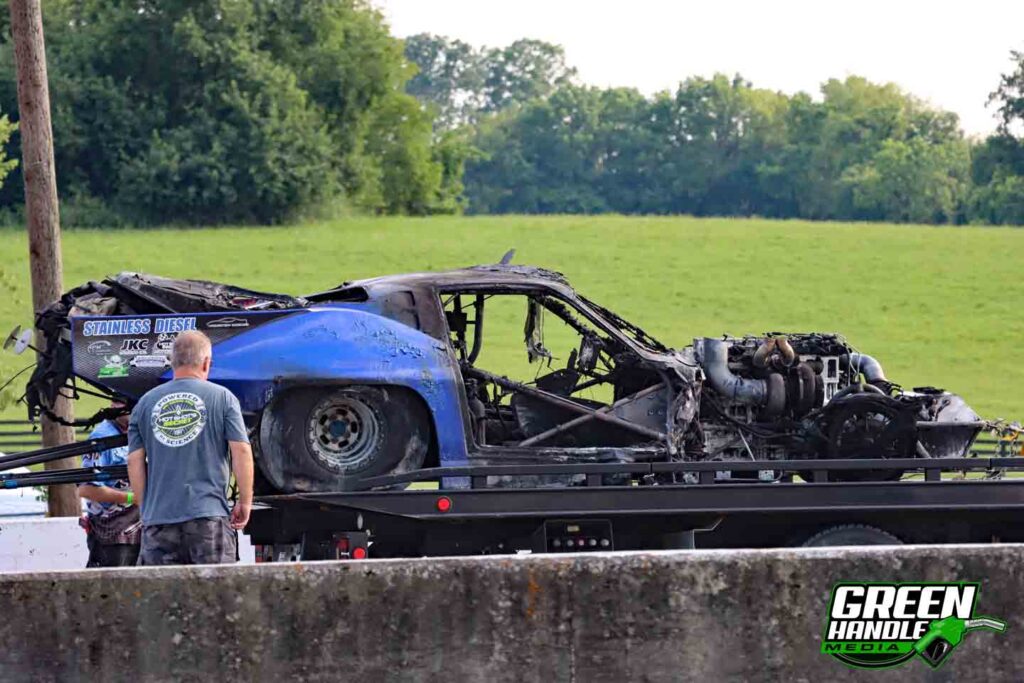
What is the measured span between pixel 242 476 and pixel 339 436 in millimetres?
2291

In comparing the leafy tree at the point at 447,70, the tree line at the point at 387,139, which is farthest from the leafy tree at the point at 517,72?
the tree line at the point at 387,139

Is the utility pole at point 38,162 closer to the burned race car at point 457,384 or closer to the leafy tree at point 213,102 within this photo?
the burned race car at point 457,384

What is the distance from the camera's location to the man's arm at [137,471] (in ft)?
22.4

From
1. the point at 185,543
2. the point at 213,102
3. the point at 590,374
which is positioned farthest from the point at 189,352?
the point at 213,102

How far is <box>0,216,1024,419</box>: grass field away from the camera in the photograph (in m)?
33.2

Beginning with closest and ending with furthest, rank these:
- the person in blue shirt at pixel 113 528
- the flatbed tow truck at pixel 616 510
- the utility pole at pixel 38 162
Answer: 1. the flatbed tow truck at pixel 616 510
2. the person in blue shirt at pixel 113 528
3. the utility pole at pixel 38 162

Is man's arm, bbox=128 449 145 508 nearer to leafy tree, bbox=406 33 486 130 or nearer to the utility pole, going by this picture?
the utility pole

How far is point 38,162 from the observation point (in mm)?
11070

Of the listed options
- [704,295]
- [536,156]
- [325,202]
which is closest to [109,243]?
[325,202]

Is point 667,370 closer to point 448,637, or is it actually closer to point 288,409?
point 288,409

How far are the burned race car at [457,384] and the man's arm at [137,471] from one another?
6.41 feet

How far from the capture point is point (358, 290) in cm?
950

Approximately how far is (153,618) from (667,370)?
4.32 metres

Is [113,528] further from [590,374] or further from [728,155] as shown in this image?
[728,155]
